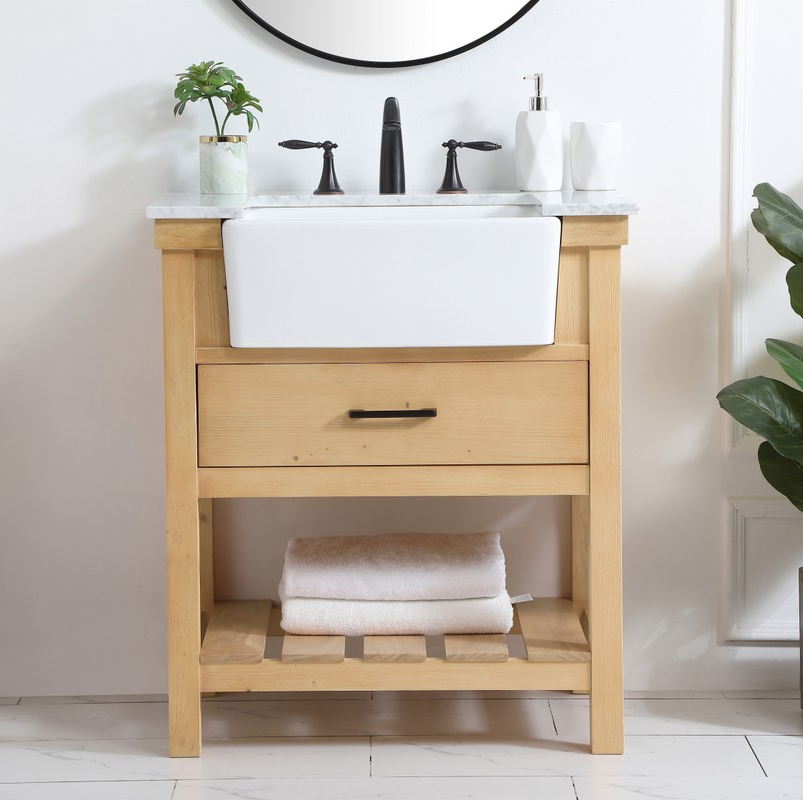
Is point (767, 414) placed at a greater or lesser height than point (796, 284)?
lesser

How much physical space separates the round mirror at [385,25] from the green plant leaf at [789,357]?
755mm

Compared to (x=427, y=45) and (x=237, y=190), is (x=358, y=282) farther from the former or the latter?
(x=427, y=45)

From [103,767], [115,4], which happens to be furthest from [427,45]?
[103,767]

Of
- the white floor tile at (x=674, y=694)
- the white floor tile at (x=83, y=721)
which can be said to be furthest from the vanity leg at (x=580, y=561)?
the white floor tile at (x=83, y=721)

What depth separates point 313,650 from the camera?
1659mm

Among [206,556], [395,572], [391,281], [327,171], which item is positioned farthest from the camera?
[206,556]

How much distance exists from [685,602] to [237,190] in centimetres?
115

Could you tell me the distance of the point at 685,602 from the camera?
198cm

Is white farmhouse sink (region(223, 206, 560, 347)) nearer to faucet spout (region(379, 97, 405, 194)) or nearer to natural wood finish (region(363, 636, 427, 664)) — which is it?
faucet spout (region(379, 97, 405, 194))

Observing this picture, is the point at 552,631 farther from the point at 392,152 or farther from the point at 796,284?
the point at 392,152

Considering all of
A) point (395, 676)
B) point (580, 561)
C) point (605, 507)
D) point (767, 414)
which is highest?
point (767, 414)

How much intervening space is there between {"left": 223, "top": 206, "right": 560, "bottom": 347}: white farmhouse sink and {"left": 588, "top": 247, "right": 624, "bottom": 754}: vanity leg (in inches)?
4.0

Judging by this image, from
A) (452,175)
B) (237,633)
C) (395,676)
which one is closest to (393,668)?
(395,676)

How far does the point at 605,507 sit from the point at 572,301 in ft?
1.09
